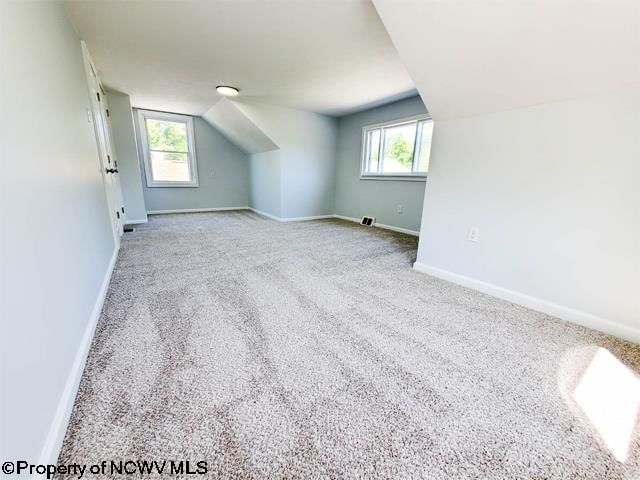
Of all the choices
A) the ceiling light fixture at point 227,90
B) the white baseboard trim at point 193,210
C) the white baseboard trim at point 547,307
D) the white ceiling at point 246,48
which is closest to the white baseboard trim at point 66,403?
the white ceiling at point 246,48

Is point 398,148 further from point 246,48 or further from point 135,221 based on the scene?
point 135,221

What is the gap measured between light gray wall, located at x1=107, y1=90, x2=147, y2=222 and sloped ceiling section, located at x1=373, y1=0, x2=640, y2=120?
13.5ft

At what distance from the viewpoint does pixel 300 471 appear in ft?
2.56

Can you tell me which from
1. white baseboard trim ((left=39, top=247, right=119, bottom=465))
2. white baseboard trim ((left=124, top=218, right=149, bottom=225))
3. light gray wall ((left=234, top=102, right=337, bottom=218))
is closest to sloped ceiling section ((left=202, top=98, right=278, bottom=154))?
light gray wall ((left=234, top=102, right=337, bottom=218))

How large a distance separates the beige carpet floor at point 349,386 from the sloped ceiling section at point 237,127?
3.08 metres

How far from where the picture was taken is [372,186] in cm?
456

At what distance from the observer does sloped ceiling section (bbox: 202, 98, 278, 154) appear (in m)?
4.14

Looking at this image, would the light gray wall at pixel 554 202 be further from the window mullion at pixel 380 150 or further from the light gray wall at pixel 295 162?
the light gray wall at pixel 295 162

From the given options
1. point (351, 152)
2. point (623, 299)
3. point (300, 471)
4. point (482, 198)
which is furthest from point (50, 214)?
point (351, 152)

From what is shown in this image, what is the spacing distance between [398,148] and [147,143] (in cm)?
465

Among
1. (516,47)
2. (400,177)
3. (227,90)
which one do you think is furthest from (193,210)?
(516,47)

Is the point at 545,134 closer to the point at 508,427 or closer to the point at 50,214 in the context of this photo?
the point at 508,427

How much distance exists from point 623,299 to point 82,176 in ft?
11.3

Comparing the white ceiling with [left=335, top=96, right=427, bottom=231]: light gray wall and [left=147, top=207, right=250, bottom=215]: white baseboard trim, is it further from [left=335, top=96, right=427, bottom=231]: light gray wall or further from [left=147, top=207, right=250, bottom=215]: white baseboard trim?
[left=147, top=207, right=250, bottom=215]: white baseboard trim
